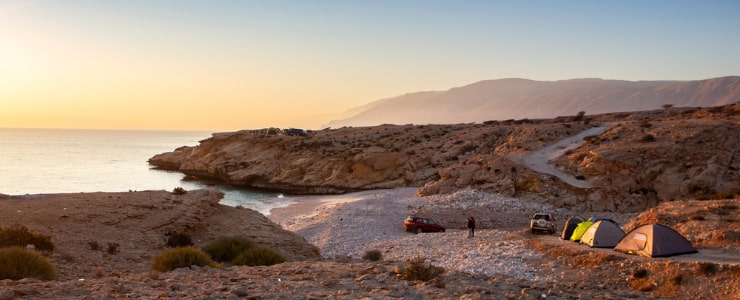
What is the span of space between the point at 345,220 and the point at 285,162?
3772cm

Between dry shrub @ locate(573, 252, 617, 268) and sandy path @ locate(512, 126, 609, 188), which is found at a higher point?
sandy path @ locate(512, 126, 609, 188)

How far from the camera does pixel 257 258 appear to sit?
15.0 m

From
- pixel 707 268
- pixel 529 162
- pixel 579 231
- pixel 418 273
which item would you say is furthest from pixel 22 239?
pixel 529 162

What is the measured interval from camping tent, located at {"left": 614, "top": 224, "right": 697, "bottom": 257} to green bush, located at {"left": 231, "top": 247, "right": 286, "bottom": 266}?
1223 centimetres

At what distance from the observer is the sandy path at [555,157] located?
130 feet

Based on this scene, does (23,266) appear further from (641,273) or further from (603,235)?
(603,235)

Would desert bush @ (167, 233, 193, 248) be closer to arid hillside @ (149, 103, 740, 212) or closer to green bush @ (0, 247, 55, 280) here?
green bush @ (0, 247, 55, 280)

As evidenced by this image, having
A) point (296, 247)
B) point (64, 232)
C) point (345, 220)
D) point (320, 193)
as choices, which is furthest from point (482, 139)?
point (64, 232)

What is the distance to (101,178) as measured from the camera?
70.6 meters

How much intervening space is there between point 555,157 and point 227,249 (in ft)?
120

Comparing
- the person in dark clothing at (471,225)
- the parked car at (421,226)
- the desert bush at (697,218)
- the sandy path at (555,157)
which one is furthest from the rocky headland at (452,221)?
the person in dark clothing at (471,225)

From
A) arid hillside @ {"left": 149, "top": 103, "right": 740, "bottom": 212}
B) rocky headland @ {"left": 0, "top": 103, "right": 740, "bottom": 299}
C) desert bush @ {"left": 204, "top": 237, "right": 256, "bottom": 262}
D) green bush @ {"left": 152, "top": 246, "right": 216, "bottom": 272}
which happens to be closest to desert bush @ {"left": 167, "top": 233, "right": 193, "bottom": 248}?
rocky headland @ {"left": 0, "top": 103, "right": 740, "bottom": 299}

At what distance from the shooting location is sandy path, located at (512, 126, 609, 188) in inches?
1558

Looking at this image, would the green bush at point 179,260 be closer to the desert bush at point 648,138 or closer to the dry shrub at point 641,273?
the dry shrub at point 641,273
